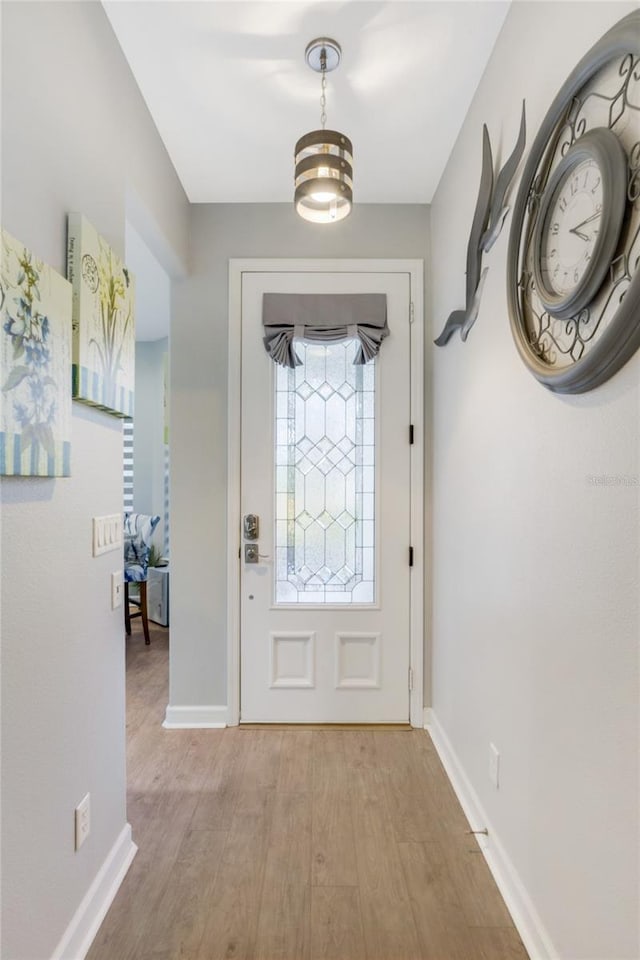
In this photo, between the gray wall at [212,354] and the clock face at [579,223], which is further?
the gray wall at [212,354]

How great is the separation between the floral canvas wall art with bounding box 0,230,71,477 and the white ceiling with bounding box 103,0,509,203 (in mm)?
1094

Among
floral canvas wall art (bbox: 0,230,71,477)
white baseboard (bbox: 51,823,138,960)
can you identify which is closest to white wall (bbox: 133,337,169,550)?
white baseboard (bbox: 51,823,138,960)

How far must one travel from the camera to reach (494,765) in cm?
161

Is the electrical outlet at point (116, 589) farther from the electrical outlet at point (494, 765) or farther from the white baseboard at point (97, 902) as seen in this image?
the electrical outlet at point (494, 765)

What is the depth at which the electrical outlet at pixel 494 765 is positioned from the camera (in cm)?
159

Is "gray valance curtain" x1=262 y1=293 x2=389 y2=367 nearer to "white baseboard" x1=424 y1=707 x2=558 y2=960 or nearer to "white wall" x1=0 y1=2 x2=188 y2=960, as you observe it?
"white wall" x1=0 y1=2 x2=188 y2=960

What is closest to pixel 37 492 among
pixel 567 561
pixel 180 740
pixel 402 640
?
pixel 567 561

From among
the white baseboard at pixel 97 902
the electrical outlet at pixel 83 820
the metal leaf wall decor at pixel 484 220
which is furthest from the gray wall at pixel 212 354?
the electrical outlet at pixel 83 820

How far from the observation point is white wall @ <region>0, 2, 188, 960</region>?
1.05m

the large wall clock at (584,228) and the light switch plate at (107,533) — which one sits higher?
the large wall clock at (584,228)

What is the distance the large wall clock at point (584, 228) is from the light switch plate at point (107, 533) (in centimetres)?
132

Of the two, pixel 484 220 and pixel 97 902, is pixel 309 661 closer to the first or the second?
pixel 97 902

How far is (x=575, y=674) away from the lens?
1.12m

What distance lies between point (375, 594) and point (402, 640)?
0.28 meters
